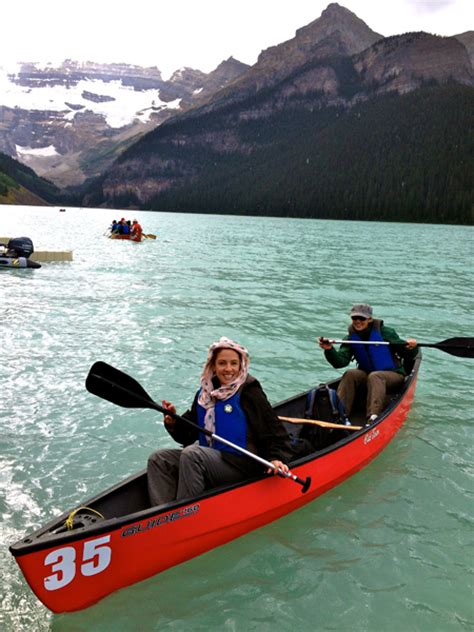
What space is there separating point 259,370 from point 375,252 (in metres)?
36.5

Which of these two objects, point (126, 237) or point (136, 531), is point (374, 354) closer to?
point (136, 531)

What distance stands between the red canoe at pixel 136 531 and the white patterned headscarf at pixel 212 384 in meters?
0.70

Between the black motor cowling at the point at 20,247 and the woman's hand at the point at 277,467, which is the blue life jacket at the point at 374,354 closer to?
the woman's hand at the point at 277,467

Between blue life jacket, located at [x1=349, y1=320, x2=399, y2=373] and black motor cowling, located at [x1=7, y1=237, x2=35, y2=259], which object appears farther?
black motor cowling, located at [x1=7, y1=237, x2=35, y2=259]

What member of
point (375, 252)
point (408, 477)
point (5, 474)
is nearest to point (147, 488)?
point (5, 474)

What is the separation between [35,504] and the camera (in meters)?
6.16

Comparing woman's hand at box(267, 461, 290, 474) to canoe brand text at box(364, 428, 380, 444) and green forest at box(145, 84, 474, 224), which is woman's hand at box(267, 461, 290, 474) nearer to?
canoe brand text at box(364, 428, 380, 444)

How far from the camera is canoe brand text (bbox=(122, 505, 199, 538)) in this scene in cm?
445

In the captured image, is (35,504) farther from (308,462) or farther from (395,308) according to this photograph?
(395,308)

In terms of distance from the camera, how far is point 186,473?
198 inches

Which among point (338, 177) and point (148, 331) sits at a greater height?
point (338, 177)

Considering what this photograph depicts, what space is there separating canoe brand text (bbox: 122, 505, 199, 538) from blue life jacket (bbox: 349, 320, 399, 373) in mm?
4450

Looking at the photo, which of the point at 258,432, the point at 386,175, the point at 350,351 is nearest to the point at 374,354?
the point at 350,351

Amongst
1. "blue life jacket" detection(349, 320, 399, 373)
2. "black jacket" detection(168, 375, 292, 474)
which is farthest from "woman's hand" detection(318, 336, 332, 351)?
"black jacket" detection(168, 375, 292, 474)
